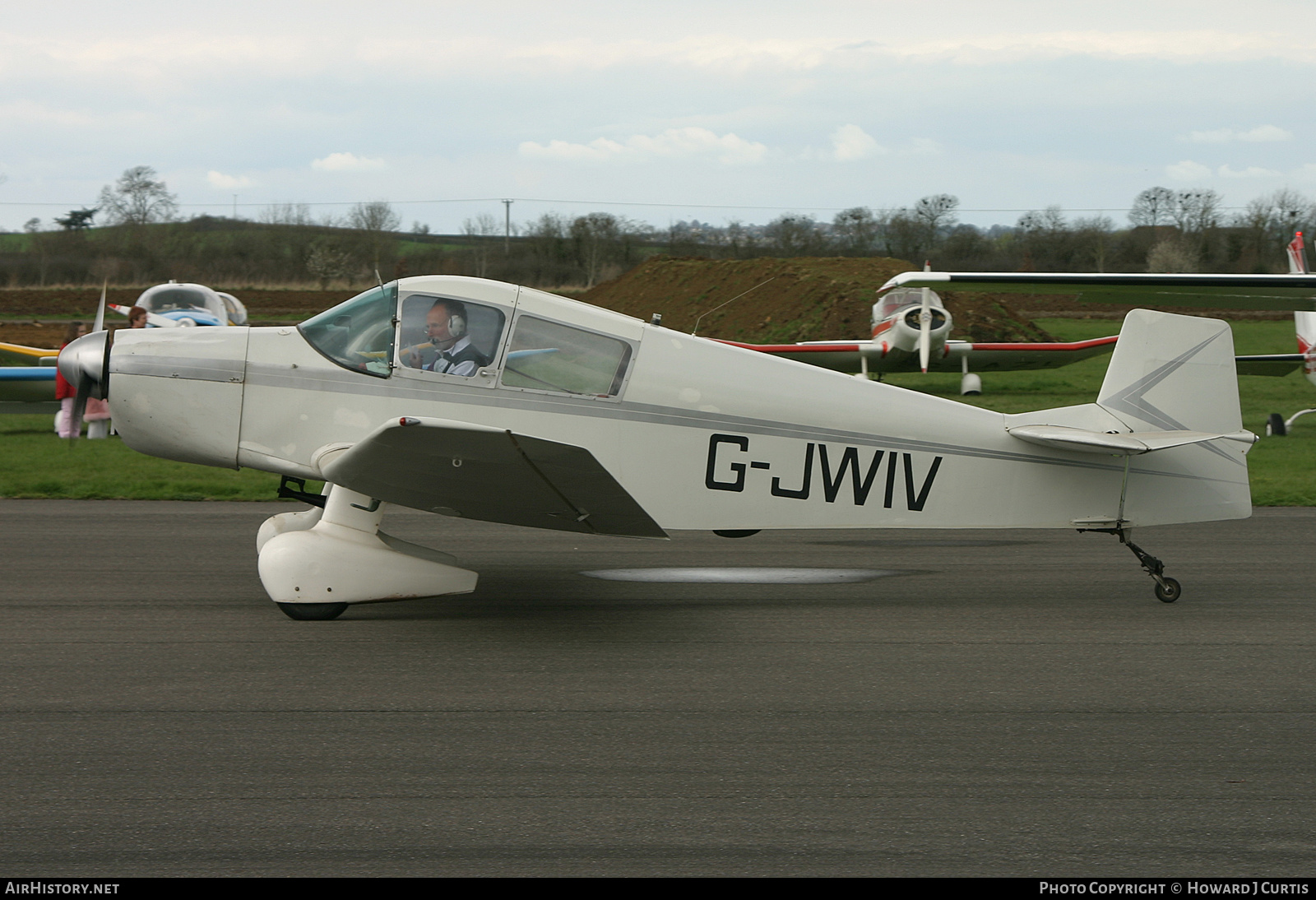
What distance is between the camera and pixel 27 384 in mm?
15109

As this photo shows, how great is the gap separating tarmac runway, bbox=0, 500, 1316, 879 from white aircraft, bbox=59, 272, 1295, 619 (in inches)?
23.3

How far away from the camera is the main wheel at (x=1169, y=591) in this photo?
687 cm

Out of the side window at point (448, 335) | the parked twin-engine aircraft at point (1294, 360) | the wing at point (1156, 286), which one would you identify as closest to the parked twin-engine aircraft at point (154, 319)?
the side window at point (448, 335)

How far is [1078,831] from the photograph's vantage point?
3580 mm

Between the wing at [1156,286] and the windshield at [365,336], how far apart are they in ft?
12.3

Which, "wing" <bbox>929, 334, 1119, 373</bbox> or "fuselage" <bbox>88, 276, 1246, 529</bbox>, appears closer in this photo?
"fuselage" <bbox>88, 276, 1246, 529</bbox>

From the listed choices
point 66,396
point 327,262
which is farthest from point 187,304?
point 327,262

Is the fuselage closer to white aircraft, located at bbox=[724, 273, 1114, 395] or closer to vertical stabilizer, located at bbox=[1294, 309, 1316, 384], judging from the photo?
vertical stabilizer, located at bbox=[1294, 309, 1316, 384]

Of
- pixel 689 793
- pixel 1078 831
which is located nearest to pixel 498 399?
pixel 689 793

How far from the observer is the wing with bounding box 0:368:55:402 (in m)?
14.8

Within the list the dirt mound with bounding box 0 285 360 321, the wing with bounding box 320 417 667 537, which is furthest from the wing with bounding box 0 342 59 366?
the dirt mound with bounding box 0 285 360 321

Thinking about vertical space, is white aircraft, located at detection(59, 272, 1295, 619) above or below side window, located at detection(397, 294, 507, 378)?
below

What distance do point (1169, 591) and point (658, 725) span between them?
13.2 ft

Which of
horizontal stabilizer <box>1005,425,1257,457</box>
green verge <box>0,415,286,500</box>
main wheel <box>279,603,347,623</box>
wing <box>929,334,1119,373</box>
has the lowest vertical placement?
green verge <box>0,415,286,500</box>
